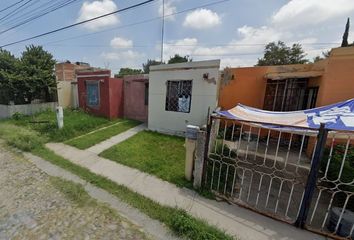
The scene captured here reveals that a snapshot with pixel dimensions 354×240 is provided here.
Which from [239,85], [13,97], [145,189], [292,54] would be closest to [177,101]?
[239,85]

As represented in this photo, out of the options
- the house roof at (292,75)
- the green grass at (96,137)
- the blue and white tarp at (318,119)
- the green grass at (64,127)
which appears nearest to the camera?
the blue and white tarp at (318,119)

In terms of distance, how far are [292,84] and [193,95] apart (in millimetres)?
4573

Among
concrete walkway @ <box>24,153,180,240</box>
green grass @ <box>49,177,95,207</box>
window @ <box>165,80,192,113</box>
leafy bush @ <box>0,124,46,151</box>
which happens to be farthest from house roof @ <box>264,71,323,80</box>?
leafy bush @ <box>0,124,46,151</box>

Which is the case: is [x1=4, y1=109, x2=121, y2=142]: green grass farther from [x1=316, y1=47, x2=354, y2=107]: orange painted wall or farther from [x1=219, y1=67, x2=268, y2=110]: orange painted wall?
[x1=316, y1=47, x2=354, y2=107]: orange painted wall

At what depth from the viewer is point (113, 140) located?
807 centimetres

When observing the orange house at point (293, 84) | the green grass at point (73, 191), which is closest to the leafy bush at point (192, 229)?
the green grass at point (73, 191)

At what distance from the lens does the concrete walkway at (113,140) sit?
7.03 m

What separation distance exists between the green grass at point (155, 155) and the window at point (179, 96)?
1506mm

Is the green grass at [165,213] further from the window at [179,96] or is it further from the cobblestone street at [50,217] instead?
the window at [179,96]

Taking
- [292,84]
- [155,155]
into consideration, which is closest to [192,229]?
[155,155]

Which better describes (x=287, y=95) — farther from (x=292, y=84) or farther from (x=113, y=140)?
(x=113, y=140)

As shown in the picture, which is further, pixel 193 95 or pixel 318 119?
pixel 193 95

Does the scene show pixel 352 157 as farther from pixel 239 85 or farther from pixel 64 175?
pixel 64 175

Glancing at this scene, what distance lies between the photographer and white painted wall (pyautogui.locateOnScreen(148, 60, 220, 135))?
7.90 m
